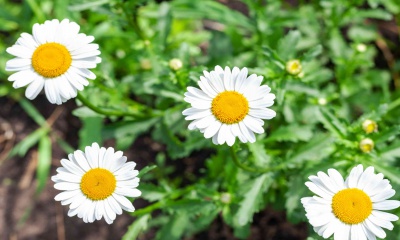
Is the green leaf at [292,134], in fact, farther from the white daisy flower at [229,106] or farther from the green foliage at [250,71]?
the white daisy flower at [229,106]

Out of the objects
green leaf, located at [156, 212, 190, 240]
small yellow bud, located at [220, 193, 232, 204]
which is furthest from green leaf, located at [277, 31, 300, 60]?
green leaf, located at [156, 212, 190, 240]

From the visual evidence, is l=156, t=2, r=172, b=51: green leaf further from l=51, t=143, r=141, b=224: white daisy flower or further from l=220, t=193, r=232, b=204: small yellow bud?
l=51, t=143, r=141, b=224: white daisy flower

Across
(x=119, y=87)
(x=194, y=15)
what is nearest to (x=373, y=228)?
(x=119, y=87)

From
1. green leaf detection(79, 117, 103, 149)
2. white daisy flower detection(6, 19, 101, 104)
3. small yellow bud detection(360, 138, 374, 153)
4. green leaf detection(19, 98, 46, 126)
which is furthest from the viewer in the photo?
green leaf detection(19, 98, 46, 126)

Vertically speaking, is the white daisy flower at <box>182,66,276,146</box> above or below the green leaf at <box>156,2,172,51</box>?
above

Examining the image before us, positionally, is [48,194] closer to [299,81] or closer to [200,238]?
[200,238]

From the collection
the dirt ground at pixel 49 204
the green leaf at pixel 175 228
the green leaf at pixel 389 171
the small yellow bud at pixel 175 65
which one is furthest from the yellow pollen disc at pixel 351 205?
the dirt ground at pixel 49 204
